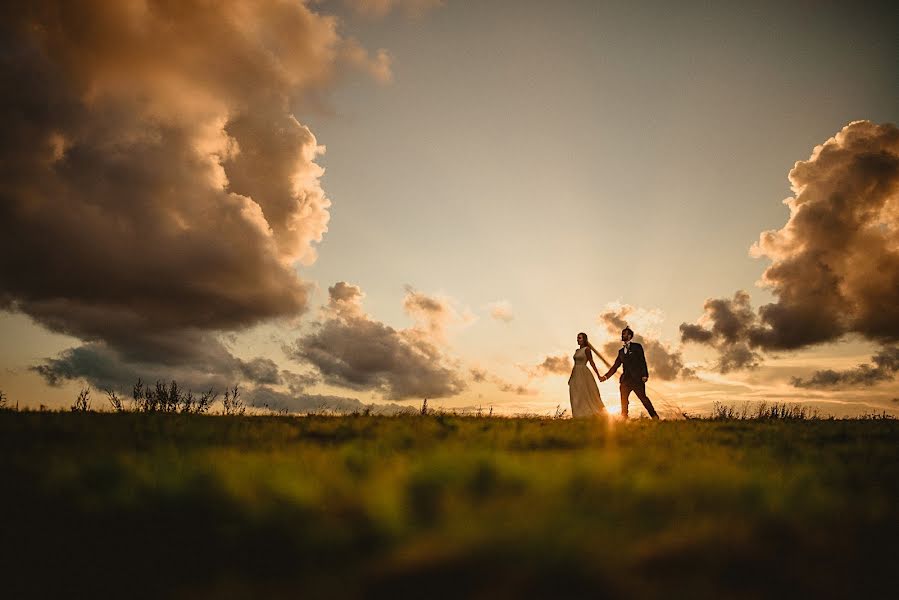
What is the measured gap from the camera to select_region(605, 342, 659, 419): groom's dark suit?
13.7 meters

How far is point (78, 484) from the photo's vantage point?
9.34 feet

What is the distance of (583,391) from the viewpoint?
14.5m

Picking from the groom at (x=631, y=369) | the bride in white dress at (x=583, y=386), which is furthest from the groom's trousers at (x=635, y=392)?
the bride in white dress at (x=583, y=386)

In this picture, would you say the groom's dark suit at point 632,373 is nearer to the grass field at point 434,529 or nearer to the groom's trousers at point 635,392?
the groom's trousers at point 635,392

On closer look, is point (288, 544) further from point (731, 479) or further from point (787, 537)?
point (731, 479)

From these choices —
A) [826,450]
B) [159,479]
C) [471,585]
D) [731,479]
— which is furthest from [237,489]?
[826,450]

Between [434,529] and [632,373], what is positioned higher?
[632,373]

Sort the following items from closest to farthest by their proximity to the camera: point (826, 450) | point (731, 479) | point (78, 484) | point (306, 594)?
point (306, 594)
point (78, 484)
point (731, 479)
point (826, 450)

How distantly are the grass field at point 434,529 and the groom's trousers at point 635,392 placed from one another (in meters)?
9.73

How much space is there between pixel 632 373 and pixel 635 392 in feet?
1.80

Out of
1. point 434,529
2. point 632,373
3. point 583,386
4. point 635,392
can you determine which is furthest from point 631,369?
point 434,529

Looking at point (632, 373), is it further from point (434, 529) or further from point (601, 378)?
point (434, 529)

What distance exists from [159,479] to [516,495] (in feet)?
6.91

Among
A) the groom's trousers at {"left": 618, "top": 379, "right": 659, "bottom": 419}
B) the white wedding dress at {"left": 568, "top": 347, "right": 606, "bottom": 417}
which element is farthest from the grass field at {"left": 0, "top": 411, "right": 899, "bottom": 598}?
the white wedding dress at {"left": 568, "top": 347, "right": 606, "bottom": 417}
